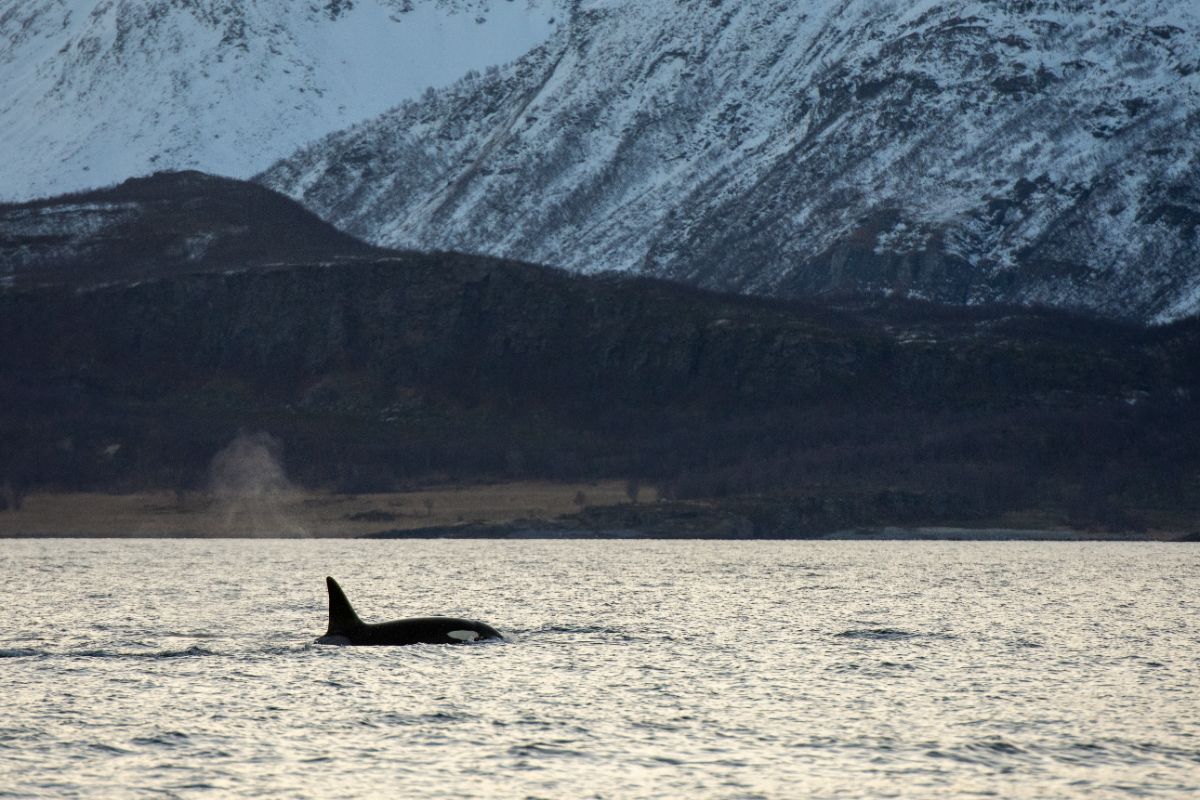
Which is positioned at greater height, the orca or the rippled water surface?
the orca

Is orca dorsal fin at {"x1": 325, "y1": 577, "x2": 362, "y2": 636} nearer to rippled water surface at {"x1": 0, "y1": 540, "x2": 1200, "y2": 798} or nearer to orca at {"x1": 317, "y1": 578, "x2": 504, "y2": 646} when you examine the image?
orca at {"x1": 317, "y1": 578, "x2": 504, "y2": 646}

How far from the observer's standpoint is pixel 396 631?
303 feet

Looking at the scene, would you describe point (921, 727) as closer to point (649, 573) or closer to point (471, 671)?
point (471, 671)

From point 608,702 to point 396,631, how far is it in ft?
76.8

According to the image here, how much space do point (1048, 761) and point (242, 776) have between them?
80.5 feet

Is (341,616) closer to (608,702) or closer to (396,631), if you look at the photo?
(396,631)

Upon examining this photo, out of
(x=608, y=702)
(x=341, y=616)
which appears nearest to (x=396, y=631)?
(x=341, y=616)

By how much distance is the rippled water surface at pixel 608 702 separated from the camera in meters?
54.8

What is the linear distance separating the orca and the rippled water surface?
3.17 ft

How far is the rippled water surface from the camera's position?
180 ft

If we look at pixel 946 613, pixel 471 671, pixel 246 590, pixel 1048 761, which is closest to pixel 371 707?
pixel 471 671

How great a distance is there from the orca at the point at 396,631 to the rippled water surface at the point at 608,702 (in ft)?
3.17

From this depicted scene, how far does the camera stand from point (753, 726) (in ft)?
213

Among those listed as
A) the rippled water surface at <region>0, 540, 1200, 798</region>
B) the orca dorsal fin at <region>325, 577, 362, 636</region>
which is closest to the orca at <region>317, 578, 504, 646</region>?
the orca dorsal fin at <region>325, 577, 362, 636</region>
